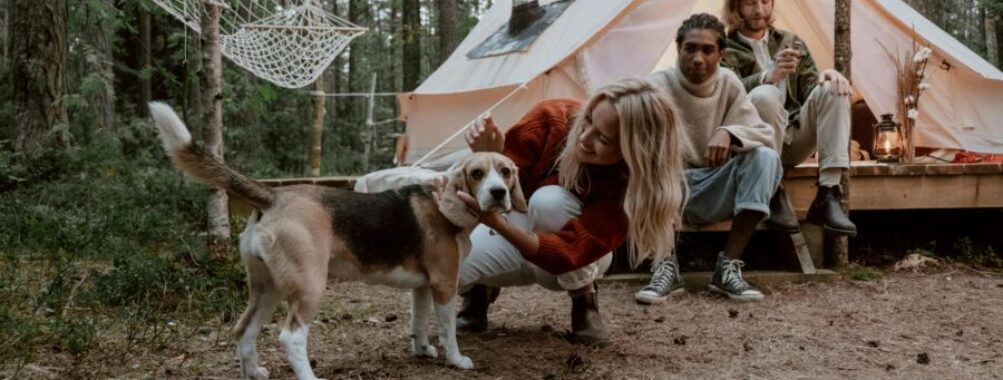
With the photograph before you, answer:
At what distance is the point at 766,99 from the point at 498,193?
2361 millimetres

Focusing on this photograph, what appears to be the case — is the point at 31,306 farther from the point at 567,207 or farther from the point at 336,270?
the point at 567,207

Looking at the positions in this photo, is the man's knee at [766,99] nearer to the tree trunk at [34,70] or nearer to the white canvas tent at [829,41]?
the white canvas tent at [829,41]

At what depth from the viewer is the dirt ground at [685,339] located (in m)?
2.90

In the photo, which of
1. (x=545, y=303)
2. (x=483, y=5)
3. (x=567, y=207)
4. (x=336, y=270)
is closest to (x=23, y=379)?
(x=336, y=270)

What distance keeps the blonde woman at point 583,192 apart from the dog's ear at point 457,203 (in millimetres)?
67

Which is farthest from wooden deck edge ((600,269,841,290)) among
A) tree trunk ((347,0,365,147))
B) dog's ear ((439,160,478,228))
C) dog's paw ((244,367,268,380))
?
tree trunk ((347,0,365,147))

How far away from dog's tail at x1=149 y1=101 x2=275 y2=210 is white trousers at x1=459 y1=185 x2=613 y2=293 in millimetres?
861

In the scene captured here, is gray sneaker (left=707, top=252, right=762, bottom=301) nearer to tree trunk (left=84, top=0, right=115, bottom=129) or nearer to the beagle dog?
the beagle dog

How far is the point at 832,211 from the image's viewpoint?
443cm

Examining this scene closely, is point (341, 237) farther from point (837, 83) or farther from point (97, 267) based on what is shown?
point (837, 83)

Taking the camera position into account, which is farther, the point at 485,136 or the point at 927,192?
the point at 927,192

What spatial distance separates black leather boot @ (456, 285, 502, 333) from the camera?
138 inches

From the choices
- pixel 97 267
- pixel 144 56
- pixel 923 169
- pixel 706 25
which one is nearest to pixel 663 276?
pixel 706 25

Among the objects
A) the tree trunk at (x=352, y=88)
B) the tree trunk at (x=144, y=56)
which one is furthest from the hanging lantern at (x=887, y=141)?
the tree trunk at (x=352, y=88)
